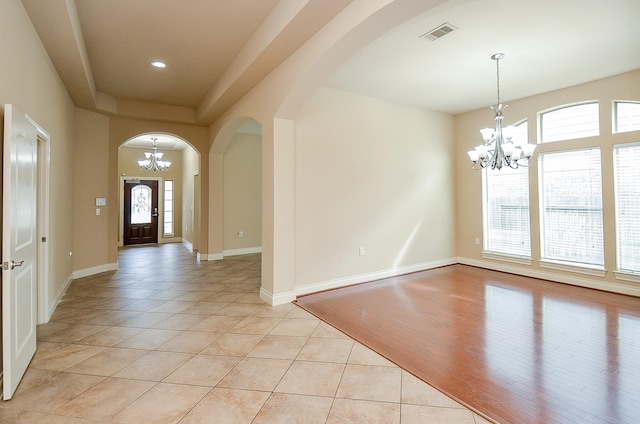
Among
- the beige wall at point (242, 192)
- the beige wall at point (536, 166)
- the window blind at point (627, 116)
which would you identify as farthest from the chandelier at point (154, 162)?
the window blind at point (627, 116)

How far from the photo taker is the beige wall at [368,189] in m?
4.52

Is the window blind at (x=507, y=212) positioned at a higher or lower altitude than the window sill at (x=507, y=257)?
higher

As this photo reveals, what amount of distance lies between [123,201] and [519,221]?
10.6m

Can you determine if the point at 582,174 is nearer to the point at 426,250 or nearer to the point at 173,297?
the point at 426,250

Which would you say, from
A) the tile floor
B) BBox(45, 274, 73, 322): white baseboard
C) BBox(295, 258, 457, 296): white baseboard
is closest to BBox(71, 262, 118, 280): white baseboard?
BBox(45, 274, 73, 322): white baseboard

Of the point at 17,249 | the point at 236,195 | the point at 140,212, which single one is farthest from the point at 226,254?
the point at 17,249

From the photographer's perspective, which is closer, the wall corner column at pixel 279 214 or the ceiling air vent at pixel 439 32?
the ceiling air vent at pixel 439 32

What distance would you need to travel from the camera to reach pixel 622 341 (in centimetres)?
293

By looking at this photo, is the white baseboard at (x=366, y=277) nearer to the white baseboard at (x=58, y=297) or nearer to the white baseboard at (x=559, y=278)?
the white baseboard at (x=559, y=278)

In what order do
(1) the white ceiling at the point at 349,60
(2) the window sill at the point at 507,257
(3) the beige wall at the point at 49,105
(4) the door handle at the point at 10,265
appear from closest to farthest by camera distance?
(4) the door handle at the point at 10,265 < (3) the beige wall at the point at 49,105 < (1) the white ceiling at the point at 349,60 < (2) the window sill at the point at 507,257

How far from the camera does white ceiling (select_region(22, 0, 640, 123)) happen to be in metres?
2.93

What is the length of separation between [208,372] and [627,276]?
5.65 m

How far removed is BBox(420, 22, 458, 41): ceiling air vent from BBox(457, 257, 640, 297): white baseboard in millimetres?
4354

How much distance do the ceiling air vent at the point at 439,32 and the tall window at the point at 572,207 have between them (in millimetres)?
3341
